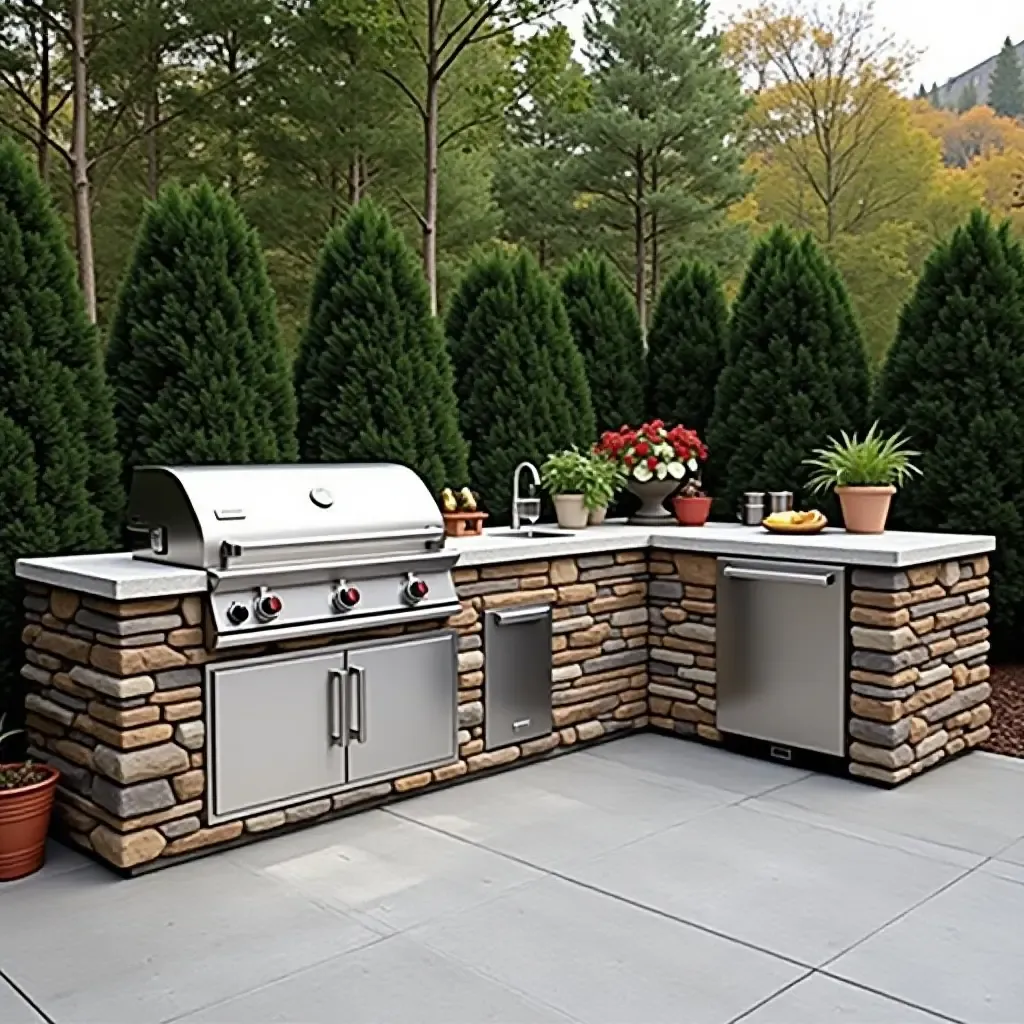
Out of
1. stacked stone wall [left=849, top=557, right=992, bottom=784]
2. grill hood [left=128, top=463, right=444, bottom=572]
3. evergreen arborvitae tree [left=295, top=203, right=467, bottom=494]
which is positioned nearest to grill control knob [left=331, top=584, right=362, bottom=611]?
grill hood [left=128, top=463, right=444, bottom=572]

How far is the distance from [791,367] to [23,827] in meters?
4.17

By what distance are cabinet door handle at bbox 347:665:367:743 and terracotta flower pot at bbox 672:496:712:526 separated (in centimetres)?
203

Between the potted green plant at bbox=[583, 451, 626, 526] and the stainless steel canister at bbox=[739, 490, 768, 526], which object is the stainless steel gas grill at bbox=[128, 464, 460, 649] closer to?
the potted green plant at bbox=[583, 451, 626, 526]

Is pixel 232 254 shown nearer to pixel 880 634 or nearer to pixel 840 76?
pixel 880 634

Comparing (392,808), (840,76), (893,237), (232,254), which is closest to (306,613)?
(392,808)

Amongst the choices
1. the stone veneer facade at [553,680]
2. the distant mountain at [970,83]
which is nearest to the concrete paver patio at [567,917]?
the stone veneer facade at [553,680]

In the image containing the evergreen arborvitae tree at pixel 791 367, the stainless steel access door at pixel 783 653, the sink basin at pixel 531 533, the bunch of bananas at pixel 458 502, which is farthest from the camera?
the evergreen arborvitae tree at pixel 791 367

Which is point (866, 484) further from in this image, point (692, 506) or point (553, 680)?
point (553, 680)

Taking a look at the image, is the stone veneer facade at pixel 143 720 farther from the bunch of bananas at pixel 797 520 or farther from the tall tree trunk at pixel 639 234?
the tall tree trunk at pixel 639 234

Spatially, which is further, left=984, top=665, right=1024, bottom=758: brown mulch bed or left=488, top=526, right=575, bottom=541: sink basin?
left=488, top=526, right=575, bottom=541: sink basin

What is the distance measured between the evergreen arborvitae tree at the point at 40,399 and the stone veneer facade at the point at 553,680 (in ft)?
0.92

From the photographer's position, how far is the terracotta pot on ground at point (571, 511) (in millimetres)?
5180

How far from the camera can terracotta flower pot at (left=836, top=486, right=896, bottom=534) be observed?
460cm

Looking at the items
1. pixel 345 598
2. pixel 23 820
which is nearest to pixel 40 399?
pixel 345 598
